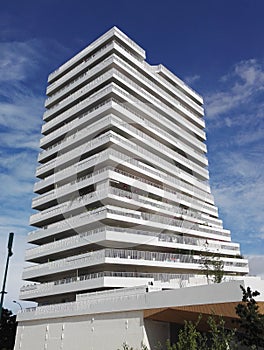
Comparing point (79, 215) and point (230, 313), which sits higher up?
point (79, 215)

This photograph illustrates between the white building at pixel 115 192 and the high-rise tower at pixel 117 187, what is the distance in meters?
0.13

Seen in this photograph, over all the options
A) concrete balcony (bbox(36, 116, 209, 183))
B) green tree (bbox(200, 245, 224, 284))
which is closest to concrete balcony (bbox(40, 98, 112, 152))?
concrete balcony (bbox(36, 116, 209, 183))

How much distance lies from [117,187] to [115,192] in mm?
2569

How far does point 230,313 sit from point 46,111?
42.4 m

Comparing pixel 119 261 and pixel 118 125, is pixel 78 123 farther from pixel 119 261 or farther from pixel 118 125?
pixel 119 261

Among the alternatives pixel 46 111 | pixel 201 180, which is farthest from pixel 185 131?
pixel 46 111

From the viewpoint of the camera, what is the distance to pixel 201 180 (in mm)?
58031

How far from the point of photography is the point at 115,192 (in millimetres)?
37906

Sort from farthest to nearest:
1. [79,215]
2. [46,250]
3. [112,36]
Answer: [112,36] → [46,250] → [79,215]

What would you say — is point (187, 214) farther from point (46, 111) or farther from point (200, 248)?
point (46, 111)

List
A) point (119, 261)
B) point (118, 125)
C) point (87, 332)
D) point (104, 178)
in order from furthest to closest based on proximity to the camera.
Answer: point (118, 125) < point (104, 178) < point (119, 261) < point (87, 332)

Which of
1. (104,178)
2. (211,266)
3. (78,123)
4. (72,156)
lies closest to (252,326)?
(104,178)

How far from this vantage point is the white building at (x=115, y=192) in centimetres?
3500

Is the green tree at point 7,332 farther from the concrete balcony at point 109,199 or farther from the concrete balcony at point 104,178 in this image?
the concrete balcony at point 104,178
